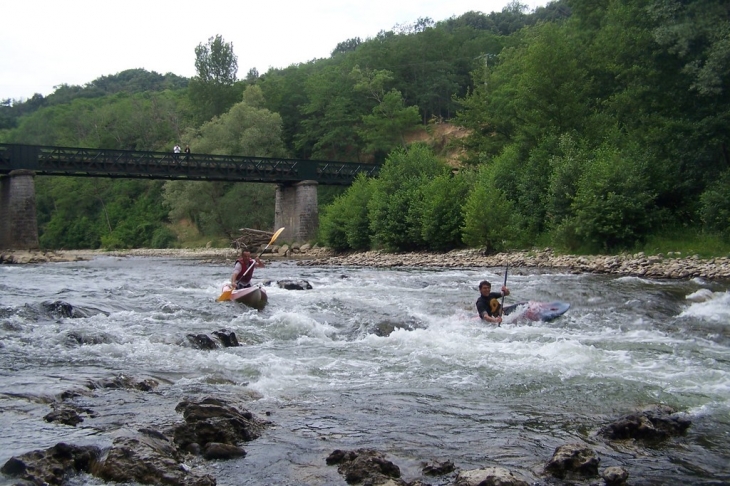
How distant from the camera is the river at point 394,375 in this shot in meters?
6.76

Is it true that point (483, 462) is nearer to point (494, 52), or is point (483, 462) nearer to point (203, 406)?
point (203, 406)

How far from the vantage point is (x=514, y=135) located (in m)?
45.4

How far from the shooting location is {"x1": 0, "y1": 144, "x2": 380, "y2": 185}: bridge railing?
46.0 metres

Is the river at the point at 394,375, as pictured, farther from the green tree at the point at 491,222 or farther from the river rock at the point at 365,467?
the green tree at the point at 491,222

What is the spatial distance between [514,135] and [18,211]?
105 feet

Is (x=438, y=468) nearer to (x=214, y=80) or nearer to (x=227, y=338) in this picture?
(x=227, y=338)

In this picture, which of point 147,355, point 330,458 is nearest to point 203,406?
point 330,458

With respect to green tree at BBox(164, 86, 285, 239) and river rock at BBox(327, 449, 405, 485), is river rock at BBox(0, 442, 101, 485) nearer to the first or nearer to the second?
river rock at BBox(327, 449, 405, 485)

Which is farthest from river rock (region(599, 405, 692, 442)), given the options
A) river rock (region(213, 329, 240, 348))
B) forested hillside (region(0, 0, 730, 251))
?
forested hillside (region(0, 0, 730, 251))

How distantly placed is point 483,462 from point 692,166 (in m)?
25.0

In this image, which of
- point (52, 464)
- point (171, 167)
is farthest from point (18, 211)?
point (52, 464)

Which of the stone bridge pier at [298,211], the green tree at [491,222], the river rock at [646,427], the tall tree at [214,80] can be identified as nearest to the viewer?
the river rock at [646,427]

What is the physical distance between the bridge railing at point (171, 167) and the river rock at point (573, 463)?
44.6 meters

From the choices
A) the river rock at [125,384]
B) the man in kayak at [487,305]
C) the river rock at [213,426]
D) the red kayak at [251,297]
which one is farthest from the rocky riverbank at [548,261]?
the river rock at [213,426]
